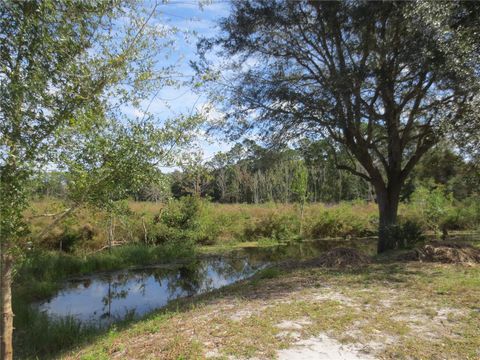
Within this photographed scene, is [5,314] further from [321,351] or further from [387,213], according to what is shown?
[387,213]

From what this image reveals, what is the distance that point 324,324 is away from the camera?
5473mm

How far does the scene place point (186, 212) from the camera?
1870 centimetres

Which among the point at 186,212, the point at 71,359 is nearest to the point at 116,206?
the point at 71,359

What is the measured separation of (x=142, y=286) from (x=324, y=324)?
27.5 feet

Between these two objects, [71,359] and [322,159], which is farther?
[322,159]

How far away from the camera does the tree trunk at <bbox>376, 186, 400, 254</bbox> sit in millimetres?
13016

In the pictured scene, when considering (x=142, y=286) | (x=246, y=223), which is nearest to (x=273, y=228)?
(x=246, y=223)

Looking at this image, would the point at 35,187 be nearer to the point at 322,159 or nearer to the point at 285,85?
the point at 285,85

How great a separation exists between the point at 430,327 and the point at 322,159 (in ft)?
28.2

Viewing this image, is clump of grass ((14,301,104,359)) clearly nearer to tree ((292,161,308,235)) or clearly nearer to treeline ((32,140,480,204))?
treeline ((32,140,480,204))

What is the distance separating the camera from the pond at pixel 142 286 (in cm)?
992

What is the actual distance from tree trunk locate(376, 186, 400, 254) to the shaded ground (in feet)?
14.7

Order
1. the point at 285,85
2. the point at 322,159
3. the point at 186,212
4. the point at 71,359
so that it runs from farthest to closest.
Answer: the point at 186,212
the point at 322,159
the point at 285,85
the point at 71,359

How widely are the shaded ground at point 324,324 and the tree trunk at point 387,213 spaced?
4.49 metres
